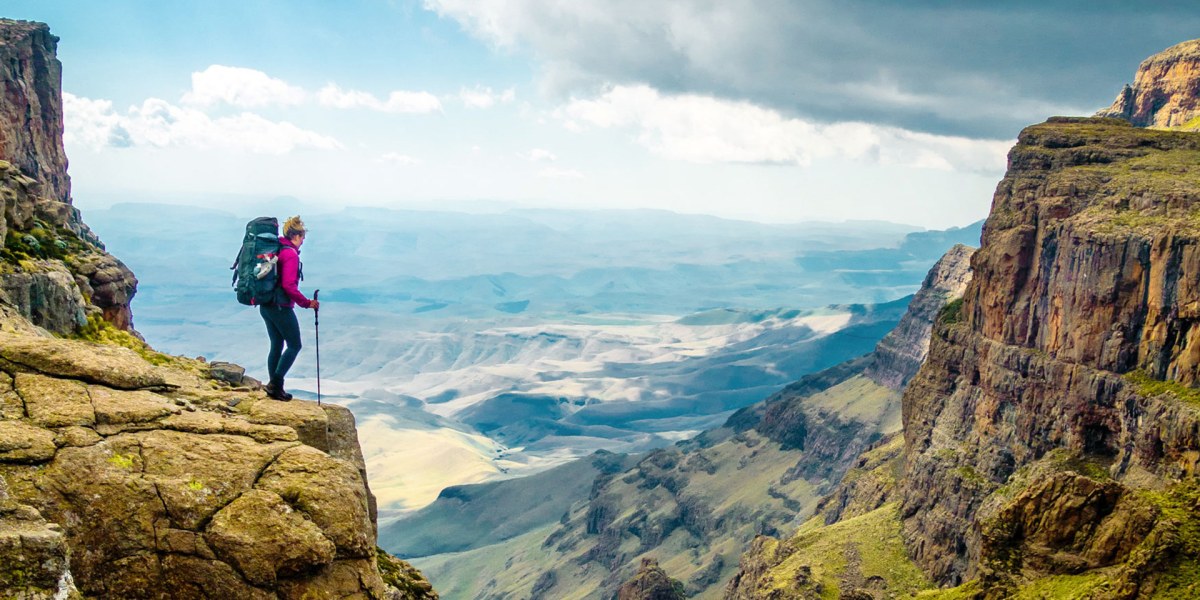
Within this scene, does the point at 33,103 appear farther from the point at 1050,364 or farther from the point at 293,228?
the point at 1050,364

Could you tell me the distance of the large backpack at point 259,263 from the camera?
2355cm

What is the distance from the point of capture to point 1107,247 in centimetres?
9138

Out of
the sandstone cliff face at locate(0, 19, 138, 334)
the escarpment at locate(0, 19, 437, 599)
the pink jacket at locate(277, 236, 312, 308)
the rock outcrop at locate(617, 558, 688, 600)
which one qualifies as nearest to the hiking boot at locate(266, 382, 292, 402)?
the escarpment at locate(0, 19, 437, 599)

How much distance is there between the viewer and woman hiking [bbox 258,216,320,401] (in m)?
23.7

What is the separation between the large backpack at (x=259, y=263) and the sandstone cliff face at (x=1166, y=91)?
16977cm

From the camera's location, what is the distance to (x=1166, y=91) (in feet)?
576

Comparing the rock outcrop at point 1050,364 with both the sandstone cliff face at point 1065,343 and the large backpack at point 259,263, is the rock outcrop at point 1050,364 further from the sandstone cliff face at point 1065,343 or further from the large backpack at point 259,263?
the large backpack at point 259,263

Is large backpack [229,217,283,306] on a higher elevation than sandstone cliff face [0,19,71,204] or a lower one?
lower

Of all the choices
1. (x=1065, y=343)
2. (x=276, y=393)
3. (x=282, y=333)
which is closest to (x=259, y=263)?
(x=282, y=333)

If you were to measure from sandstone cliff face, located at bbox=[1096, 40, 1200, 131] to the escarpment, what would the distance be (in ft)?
568

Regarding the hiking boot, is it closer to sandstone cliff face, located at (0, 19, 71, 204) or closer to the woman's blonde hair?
the woman's blonde hair

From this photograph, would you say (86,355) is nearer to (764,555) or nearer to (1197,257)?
(1197,257)

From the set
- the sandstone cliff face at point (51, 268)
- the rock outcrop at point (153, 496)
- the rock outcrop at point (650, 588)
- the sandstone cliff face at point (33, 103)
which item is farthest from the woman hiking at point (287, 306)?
the rock outcrop at point (650, 588)

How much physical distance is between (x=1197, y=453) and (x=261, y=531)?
74.8 metres
